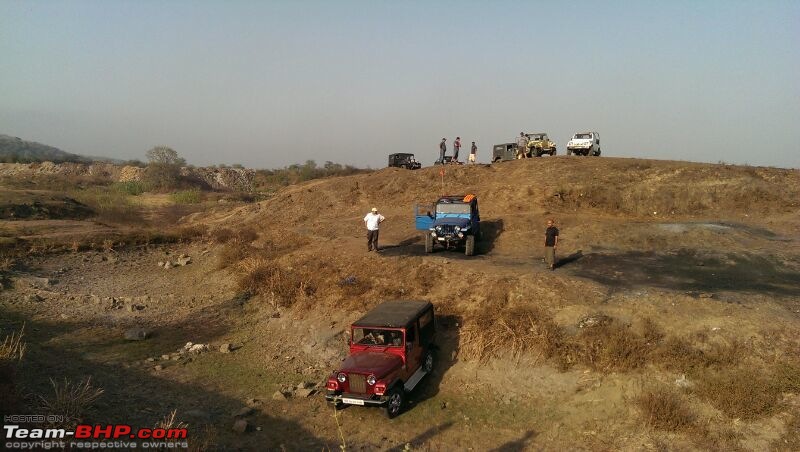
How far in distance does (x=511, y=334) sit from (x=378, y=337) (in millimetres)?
3692

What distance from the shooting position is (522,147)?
34.7 m

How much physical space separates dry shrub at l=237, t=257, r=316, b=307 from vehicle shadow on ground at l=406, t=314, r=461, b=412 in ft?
17.9

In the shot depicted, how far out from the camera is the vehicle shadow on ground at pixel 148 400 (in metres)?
9.04

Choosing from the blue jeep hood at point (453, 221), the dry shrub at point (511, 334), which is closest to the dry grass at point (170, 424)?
the dry shrub at point (511, 334)

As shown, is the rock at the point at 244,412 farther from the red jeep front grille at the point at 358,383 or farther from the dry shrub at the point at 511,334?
the dry shrub at the point at 511,334

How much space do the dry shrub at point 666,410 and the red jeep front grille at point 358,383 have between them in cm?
594

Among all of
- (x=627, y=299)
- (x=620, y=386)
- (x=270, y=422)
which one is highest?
(x=627, y=299)

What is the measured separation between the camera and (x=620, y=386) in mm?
10117

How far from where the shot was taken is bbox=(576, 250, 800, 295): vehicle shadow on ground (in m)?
13.7

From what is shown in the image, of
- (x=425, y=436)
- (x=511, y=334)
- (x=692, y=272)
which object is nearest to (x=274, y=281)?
(x=511, y=334)

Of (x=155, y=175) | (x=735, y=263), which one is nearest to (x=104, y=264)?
(x=735, y=263)

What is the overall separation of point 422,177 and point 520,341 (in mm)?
21661

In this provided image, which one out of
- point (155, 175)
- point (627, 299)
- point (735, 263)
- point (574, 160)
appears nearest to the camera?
point (627, 299)

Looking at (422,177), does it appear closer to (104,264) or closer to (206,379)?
(104,264)
